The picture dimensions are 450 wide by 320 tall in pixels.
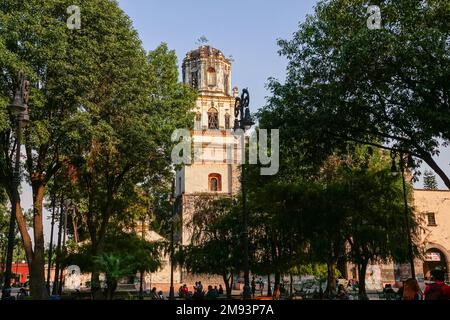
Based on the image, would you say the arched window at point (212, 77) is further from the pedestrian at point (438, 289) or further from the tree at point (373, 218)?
the pedestrian at point (438, 289)

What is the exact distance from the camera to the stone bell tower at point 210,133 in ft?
162

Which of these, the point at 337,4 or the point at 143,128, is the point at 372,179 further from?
the point at 143,128

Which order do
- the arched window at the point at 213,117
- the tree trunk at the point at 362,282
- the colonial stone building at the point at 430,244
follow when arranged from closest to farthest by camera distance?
the tree trunk at the point at 362,282
the colonial stone building at the point at 430,244
the arched window at the point at 213,117

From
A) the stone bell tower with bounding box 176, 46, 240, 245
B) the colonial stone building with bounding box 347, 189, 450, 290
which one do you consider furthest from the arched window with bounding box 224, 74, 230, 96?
the colonial stone building with bounding box 347, 189, 450, 290

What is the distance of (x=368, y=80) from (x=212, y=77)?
40.6m

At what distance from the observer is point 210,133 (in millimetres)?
50438

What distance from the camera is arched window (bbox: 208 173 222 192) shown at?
5034 centimetres

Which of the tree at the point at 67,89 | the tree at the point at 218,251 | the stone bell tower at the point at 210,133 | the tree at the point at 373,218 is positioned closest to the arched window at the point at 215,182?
the stone bell tower at the point at 210,133

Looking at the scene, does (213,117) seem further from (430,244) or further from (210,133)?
(430,244)

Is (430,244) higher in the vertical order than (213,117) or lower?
lower

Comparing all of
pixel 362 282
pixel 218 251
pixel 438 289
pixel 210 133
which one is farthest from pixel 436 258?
pixel 438 289

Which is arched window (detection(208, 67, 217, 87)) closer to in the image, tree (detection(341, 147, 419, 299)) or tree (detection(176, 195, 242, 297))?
tree (detection(176, 195, 242, 297))

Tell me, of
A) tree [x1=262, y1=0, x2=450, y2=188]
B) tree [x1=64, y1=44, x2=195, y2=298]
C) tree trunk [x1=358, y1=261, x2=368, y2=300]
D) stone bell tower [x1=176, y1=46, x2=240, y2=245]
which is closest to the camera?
tree [x1=262, y1=0, x2=450, y2=188]

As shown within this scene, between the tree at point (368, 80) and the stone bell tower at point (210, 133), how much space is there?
→ 30499 millimetres
